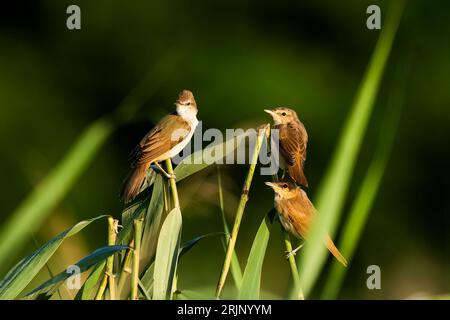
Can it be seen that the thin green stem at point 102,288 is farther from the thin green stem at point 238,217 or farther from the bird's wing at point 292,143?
the bird's wing at point 292,143

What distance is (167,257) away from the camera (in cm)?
196

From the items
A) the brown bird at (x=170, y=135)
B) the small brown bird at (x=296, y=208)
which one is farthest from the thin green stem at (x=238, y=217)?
the brown bird at (x=170, y=135)

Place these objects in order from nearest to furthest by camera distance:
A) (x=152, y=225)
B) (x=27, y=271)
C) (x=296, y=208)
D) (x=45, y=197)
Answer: (x=27, y=271) → (x=152, y=225) → (x=45, y=197) → (x=296, y=208)

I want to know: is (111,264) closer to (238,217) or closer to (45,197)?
(238,217)

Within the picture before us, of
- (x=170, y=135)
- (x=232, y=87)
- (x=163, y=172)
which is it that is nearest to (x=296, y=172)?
(x=170, y=135)

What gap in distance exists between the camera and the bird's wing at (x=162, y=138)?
3.13 meters

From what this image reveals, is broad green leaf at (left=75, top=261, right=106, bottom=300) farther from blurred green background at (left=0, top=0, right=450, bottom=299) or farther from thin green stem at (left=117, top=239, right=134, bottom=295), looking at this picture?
blurred green background at (left=0, top=0, right=450, bottom=299)

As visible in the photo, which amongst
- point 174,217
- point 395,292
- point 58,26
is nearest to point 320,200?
point 174,217

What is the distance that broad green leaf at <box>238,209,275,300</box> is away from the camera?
1.87 meters

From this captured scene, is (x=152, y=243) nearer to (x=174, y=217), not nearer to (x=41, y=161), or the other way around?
(x=174, y=217)

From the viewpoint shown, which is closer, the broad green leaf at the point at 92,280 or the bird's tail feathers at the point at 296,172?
the broad green leaf at the point at 92,280

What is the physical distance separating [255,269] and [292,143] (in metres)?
1.73

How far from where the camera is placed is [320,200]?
182 cm

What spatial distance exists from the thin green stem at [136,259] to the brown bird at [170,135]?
2.90 feet
